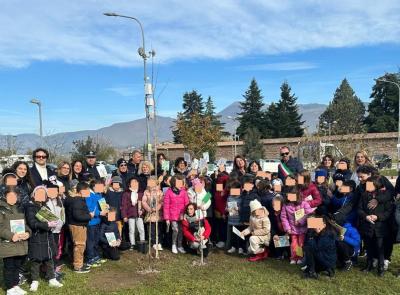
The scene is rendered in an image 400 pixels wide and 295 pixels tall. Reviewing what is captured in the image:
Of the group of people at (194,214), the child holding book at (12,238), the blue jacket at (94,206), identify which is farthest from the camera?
the blue jacket at (94,206)

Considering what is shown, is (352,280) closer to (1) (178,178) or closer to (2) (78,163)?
(1) (178,178)

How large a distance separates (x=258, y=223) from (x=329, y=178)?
5.90ft

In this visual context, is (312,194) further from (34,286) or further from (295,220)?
(34,286)

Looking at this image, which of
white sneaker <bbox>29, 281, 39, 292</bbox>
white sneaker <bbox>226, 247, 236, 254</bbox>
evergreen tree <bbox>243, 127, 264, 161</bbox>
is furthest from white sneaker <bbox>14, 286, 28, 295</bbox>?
evergreen tree <bbox>243, 127, 264, 161</bbox>

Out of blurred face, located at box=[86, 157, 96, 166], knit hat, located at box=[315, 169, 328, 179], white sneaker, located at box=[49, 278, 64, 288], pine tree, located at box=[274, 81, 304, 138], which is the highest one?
pine tree, located at box=[274, 81, 304, 138]

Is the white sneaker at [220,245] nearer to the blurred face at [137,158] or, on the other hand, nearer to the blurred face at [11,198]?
the blurred face at [137,158]

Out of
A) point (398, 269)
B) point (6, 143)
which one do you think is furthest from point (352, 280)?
point (6, 143)

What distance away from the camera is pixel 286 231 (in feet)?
23.3

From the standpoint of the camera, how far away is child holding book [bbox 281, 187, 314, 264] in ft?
22.7

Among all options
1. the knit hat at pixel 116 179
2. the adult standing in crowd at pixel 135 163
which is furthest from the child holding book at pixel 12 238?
the adult standing in crowd at pixel 135 163

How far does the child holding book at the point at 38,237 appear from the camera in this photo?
578cm

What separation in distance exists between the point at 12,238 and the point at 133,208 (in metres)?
2.81

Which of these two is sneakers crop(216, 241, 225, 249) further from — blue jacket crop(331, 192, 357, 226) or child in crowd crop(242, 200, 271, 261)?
blue jacket crop(331, 192, 357, 226)

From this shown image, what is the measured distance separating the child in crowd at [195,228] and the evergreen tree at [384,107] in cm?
5063
